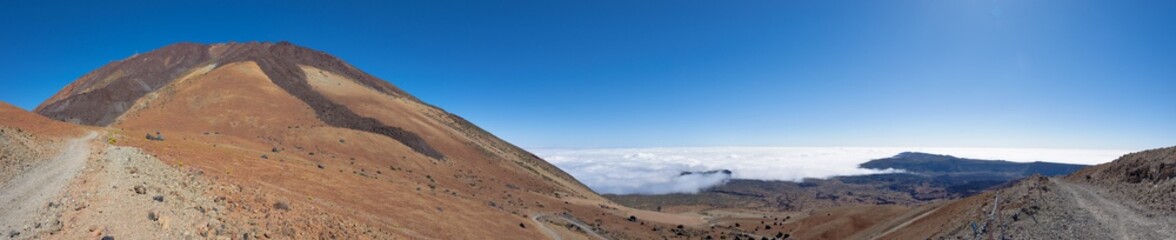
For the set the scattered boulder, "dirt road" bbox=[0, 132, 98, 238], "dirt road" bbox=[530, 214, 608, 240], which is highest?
the scattered boulder

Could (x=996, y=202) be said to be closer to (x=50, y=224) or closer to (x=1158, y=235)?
(x=1158, y=235)

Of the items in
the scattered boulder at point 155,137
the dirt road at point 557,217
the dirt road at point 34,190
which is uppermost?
the scattered boulder at point 155,137

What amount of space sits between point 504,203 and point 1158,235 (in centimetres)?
4193

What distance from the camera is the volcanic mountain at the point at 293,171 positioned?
602 inches

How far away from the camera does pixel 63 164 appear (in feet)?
58.6

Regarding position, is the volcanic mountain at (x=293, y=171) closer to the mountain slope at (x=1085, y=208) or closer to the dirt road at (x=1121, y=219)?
the mountain slope at (x=1085, y=208)

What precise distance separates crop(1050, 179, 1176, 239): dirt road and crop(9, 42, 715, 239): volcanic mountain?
92.9 ft

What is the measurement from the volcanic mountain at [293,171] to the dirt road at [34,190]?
1.76 ft

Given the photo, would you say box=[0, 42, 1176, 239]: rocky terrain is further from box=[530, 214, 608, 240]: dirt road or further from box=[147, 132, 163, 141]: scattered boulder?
box=[147, 132, 163, 141]: scattered boulder

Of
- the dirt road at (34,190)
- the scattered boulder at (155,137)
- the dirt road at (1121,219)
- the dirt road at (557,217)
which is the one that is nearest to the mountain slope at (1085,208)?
the dirt road at (1121,219)

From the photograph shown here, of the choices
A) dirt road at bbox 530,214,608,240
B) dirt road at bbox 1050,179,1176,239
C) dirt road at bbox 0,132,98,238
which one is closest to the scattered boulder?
dirt road at bbox 0,132,98,238

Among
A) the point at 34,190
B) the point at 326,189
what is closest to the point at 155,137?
the point at 326,189

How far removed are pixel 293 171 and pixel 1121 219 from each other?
4058 cm

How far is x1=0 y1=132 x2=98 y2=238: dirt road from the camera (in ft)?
38.6
